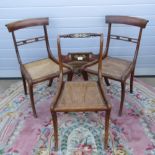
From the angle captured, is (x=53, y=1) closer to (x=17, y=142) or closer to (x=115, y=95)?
(x=115, y=95)

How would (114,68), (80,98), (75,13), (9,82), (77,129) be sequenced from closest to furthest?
(80,98) → (77,129) → (114,68) → (75,13) → (9,82)

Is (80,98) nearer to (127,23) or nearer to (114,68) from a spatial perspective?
(114,68)

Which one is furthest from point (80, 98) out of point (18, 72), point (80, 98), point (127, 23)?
point (18, 72)

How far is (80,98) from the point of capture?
175 centimetres

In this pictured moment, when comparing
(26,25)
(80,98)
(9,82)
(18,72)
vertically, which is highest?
(26,25)

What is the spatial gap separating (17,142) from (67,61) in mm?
1014

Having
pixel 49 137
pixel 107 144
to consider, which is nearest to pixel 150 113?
pixel 107 144

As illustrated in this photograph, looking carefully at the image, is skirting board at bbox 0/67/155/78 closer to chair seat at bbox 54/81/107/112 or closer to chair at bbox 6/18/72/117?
chair at bbox 6/18/72/117

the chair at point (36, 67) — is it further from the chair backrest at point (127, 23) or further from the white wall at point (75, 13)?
the chair backrest at point (127, 23)

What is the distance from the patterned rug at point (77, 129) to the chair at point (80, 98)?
13cm

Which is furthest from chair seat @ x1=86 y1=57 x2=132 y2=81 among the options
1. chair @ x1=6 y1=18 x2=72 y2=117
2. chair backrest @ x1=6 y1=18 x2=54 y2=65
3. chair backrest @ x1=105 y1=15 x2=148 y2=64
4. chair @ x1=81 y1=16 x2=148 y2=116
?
chair backrest @ x1=6 y1=18 x2=54 y2=65

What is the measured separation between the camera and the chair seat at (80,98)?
163 cm

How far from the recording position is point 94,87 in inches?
73.7

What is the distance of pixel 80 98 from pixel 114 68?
564 millimetres
